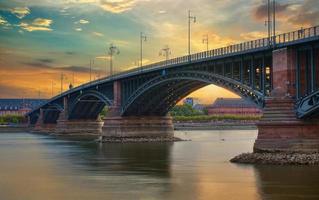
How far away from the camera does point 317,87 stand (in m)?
54.5

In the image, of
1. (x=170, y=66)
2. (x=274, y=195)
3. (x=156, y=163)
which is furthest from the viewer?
(x=170, y=66)

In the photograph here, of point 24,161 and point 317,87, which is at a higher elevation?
point 317,87

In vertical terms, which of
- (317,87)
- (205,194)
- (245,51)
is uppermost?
(245,51)

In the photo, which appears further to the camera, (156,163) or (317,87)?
(156,163)

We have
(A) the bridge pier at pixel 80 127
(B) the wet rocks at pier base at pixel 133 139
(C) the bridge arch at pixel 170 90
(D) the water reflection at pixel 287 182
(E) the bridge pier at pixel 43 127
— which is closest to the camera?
(D) the water reflection at pixel 287 182

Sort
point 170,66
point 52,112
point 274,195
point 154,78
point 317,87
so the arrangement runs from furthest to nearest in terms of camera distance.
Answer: point 52,112
point 154,78
point 170,66
point 317,87
point 274,195

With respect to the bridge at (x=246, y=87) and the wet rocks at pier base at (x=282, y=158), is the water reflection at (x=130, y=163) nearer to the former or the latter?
the wet rocks at pier base at (x=282, y=158)

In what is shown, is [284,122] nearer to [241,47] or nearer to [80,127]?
[241,47]

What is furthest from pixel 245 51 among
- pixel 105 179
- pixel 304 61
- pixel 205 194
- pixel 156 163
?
pixel 205 194

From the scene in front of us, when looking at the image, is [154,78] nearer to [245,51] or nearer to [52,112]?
[245,51]

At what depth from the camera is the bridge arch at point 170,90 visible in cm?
6812

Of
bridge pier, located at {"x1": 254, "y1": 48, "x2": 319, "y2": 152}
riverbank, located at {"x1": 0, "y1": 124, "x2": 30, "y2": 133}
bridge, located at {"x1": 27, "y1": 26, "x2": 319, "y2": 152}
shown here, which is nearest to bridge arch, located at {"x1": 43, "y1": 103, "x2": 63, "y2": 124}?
riverbank, located at {"x1": 0, "y1": 124, "x2": 30, "y2": 133}

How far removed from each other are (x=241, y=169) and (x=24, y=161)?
26438mm

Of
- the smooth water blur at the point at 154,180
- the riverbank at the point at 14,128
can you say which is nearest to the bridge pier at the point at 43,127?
the riverbank at the point at 14,128
